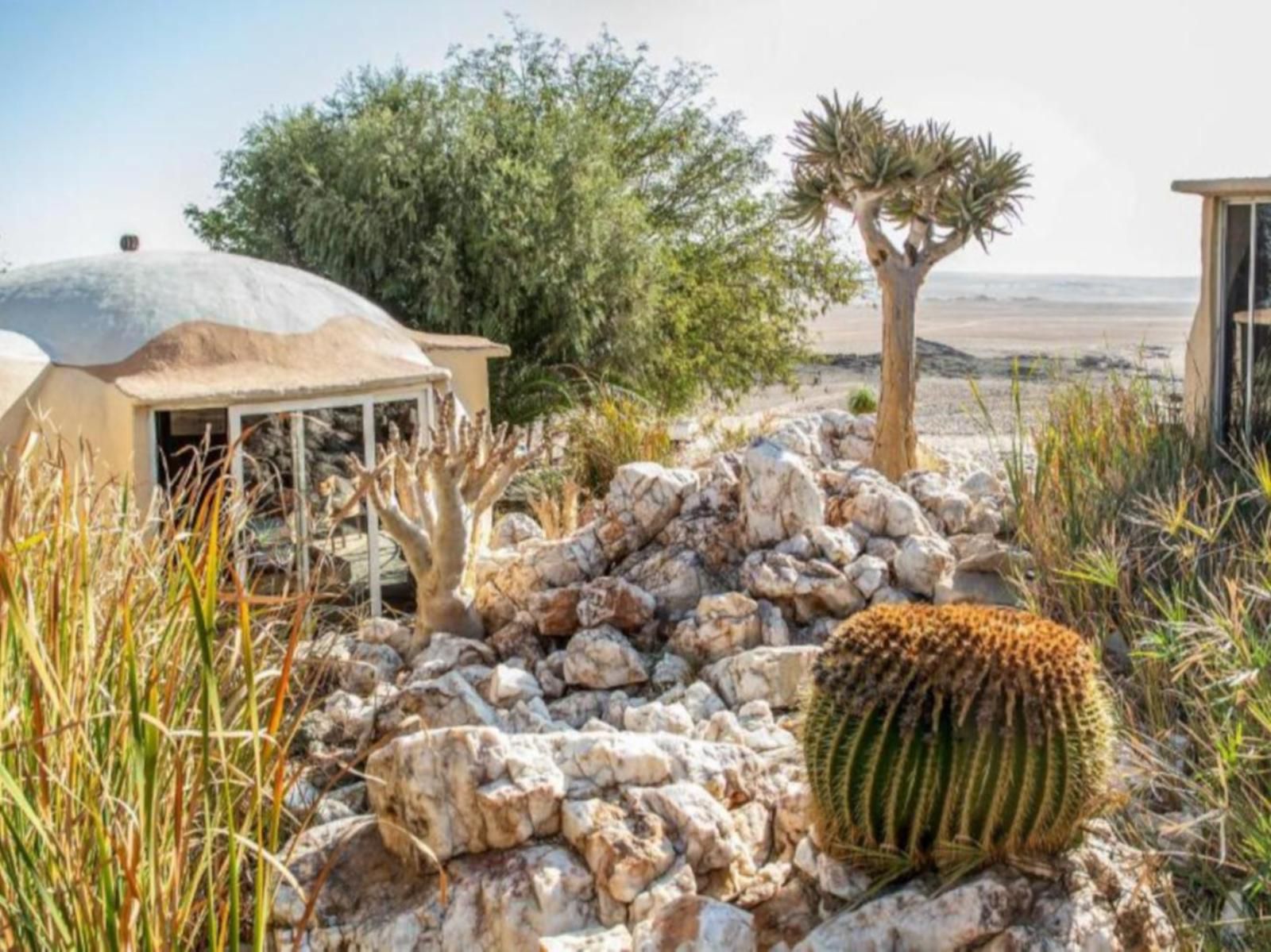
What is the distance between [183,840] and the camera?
9.84 feet

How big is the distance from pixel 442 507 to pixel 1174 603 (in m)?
4.02

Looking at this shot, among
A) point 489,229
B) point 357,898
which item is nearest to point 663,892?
point 357,898

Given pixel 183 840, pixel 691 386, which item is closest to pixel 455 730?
pixel 183 840

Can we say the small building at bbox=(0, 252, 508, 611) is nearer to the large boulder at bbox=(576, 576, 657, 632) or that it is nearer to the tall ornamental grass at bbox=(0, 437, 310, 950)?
the large boulder at bbox=(576, 576, 657, 632)

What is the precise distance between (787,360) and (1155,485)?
1461 cm

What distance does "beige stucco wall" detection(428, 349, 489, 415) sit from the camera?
1269 centimetres

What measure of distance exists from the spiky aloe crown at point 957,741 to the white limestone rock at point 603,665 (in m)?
2.74

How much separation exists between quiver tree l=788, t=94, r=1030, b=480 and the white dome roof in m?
3.77

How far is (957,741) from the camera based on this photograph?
4867 mm

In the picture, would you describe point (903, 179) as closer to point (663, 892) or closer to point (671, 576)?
point (671, 576)

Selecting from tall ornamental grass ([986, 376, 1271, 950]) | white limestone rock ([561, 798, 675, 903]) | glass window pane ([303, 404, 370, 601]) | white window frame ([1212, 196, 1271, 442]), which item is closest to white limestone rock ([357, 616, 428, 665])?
glass window pane ([303, 404, 370, 601])

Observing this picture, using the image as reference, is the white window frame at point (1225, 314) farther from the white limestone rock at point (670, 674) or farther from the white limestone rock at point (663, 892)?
the white limestone rock at point (663, 892)

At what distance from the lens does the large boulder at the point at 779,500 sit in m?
8.77

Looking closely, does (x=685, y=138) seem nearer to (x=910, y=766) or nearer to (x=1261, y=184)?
(x=1261, y=184)
